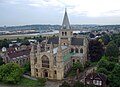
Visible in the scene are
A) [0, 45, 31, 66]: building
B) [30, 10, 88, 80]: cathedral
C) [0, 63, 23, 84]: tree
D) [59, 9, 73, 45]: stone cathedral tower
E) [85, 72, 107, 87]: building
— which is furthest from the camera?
[59, 9, 73, 45]: stone cathedral tower

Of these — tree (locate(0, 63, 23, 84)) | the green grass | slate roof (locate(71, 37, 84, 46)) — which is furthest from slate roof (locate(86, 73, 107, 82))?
slate roof (locate(71, 37, 84, 46))

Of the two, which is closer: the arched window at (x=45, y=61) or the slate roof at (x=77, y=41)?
the arched window at (x=45, y=61)

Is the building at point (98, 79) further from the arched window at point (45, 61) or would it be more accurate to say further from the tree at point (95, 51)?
the tree at point (95, 51)

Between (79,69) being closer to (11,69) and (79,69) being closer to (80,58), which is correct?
(80,58)

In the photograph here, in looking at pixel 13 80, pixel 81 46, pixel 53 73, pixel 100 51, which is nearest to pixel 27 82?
pixel 13 80

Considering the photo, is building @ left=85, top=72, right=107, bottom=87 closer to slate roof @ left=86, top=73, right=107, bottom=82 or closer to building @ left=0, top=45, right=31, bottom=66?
slate roof @ left=86, top=73, right=107, bottom=82

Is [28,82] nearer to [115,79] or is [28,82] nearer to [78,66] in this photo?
[78,66]

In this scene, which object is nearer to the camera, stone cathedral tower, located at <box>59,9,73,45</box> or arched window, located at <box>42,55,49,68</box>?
arched window, located at <box>42,55,49,68</box>

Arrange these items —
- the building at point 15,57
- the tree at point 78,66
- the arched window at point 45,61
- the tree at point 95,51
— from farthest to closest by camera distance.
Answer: the tree at point 95,51
the building at point 15,57
the tree at point 78,66
the arched window at point 45,61

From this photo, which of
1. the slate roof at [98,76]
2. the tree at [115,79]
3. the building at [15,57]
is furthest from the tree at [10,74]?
the tree at [115,79]
